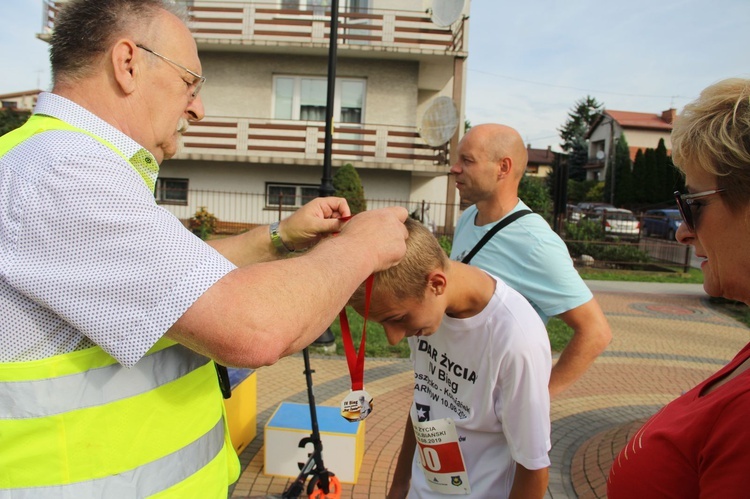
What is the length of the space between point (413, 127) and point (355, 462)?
15.1 m

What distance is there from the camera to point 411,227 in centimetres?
180

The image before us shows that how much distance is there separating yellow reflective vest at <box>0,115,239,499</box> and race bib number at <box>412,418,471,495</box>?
0.86 meters

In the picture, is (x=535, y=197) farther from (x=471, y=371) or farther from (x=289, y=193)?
(x=471, y=371)

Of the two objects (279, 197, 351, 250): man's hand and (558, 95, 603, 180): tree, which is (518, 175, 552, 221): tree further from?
(558, 95, 603, 180): tree

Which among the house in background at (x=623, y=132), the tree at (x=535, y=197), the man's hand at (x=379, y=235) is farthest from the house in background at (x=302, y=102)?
the house in background at (x=623, y=132)

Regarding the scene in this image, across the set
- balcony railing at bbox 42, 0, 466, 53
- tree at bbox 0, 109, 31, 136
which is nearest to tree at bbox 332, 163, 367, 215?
balcony railing at bbox 42, 0, 466, 53

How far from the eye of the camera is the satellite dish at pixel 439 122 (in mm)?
15930

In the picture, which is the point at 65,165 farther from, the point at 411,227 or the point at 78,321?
the point at 411,227

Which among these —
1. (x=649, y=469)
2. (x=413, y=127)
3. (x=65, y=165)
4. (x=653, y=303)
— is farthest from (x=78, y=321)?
(x=413, y=127)

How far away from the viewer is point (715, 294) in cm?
141

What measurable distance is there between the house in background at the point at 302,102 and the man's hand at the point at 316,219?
15.4m

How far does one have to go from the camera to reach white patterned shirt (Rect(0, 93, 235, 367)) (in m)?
1.06

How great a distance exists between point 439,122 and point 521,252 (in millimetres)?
14135

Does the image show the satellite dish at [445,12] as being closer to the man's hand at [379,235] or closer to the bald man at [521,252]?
the bald man at [521,252]
